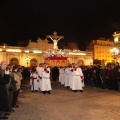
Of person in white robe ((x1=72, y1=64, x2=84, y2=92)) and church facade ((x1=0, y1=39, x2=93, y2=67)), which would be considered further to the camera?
church facade ((x1=0, y1=39, x2=93, y2=67))

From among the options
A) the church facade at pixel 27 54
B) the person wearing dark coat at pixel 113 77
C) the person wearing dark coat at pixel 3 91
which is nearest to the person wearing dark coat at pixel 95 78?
the person wearing dark coat at pixel 113 77

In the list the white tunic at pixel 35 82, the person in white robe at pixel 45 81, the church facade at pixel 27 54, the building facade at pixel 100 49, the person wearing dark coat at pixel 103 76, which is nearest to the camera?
the person in white robe at pixel 45 81

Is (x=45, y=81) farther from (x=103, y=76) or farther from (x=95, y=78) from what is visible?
(x=95, y=78)

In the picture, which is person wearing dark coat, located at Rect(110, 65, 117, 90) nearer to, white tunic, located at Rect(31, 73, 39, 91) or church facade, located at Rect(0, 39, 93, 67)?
white tunic, located at Rect(31, 73, 39, 91)

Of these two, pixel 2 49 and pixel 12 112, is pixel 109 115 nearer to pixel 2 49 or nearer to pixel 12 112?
pixel 12 112

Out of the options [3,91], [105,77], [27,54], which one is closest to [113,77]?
[105,77]

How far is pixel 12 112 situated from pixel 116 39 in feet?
168

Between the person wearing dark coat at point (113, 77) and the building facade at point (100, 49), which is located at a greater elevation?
the building facade at point (100, 49)

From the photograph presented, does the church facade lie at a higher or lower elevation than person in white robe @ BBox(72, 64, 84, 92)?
higher

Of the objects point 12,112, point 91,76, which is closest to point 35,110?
point 12,112

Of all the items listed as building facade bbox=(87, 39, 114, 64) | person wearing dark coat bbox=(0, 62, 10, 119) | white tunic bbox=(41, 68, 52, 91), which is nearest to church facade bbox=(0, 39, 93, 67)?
building facade bbox=(87, 39, 114, 64)

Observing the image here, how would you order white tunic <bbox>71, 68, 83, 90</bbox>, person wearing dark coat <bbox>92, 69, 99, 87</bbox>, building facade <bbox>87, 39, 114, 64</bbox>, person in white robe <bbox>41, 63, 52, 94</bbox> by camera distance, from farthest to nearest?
building facade <bbox>87, 39, 114, 64</bbox>, person wearing dark coat <bbox>92, 69, 99, 87</bbox>, white tunic <bbox>71, 68, 83, 90</bbox>, person in white robe <bbox>41, 63, 52, 94</bbox>

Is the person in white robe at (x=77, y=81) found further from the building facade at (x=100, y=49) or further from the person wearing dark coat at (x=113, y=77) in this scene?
the building facade at (x=100, y=49)

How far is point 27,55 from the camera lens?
56406mm
